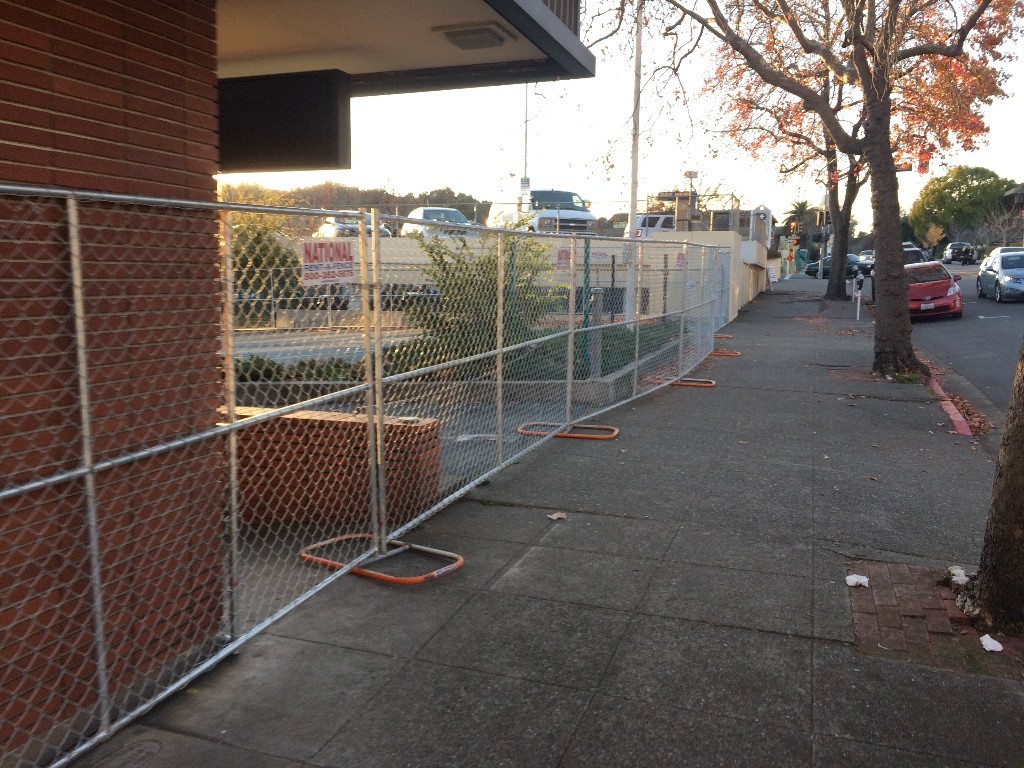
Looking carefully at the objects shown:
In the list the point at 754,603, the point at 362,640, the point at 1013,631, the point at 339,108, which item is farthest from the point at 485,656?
the point at 339,108

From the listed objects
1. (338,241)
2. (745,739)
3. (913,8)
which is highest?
(913,8)

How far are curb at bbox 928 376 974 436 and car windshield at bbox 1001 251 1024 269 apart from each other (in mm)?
18163

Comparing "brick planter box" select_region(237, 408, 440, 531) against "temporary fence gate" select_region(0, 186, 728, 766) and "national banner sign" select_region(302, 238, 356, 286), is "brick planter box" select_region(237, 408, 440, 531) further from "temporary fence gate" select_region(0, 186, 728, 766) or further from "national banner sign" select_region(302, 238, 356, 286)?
"national banner sign" select_region(302, 238, 356, 286)

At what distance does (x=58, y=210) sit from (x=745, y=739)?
3.38 meters

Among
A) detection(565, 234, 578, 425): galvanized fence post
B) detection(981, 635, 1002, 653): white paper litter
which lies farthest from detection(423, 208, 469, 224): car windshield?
detection(981, 635, 1002, 653): white paper litter

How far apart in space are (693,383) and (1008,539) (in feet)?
26.9

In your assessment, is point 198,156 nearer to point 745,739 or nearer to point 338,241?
point 338,241

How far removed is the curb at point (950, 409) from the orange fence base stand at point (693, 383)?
3.01 metres

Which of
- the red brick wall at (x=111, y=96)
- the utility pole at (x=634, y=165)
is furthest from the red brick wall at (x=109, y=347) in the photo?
the utility pole at (x=634, y=165)

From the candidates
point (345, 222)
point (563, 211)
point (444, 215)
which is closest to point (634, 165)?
point (444, 215)

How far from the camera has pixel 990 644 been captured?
13.3 feet

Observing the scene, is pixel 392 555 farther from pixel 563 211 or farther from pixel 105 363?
pixel 563 211

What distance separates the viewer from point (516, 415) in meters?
9.33

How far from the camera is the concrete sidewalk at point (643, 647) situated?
3.35 metres
